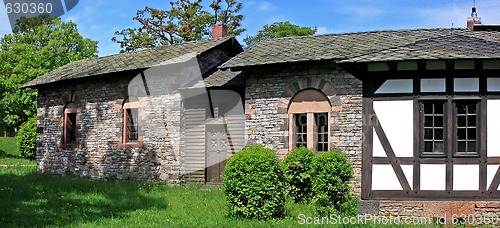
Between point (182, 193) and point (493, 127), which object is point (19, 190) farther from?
point (493, 127)

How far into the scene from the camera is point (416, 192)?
38.0 feet

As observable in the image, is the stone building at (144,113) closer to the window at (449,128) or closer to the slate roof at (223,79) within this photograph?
the slate roof at (223,79)

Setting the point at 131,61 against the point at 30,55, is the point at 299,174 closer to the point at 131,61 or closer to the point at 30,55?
the point at 131,61

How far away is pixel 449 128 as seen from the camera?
452 inches

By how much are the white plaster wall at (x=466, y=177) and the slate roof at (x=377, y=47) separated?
7.73ft

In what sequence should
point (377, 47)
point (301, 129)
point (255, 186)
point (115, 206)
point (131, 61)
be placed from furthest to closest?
1. point (131, 61)
2. point (301, 129)
3. point (377, 47)
4. point (115, 206)
5. point (255, 186)

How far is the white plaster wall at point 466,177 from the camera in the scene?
451 inches

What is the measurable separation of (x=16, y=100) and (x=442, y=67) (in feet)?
93.0

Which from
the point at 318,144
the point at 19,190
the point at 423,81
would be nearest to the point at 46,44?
the point at 19,190

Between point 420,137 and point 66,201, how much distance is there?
863cm

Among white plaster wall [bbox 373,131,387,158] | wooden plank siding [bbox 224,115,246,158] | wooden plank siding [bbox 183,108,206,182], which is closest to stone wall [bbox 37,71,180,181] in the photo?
wooden plank siding [bbox 183,108,206,182]

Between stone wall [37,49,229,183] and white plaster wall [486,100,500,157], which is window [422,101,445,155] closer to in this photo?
white plaster wall [486,100,500,157]

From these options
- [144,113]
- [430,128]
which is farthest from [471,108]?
[144,113]

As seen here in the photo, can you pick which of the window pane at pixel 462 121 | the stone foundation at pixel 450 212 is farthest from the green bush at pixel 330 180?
the window pane at pixel 462 121
